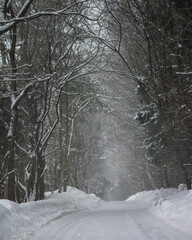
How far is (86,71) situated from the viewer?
748 inches

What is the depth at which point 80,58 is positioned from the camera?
16.7 metres

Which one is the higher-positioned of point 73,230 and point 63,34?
point 63,34

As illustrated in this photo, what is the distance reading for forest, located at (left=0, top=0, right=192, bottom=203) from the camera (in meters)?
9.36

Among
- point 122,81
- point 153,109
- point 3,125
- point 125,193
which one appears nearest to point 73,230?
point 3,125

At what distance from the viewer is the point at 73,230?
6.77 m

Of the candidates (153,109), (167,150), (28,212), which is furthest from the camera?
(153,109)

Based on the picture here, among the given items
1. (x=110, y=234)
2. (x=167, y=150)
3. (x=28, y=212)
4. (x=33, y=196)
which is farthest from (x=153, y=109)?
(x=110, y=234)

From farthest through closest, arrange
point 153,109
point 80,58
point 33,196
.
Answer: point 80,58 < point 153,109 < point 33,196

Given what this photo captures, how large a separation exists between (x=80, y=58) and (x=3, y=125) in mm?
5880

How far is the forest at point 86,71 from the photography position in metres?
9.36

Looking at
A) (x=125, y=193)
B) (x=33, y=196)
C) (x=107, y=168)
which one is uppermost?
(x=33, y=196)

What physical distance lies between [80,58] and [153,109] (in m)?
5.00

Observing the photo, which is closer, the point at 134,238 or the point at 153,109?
the point at 134,238

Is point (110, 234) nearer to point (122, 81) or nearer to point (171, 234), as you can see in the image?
point (171, 234)
